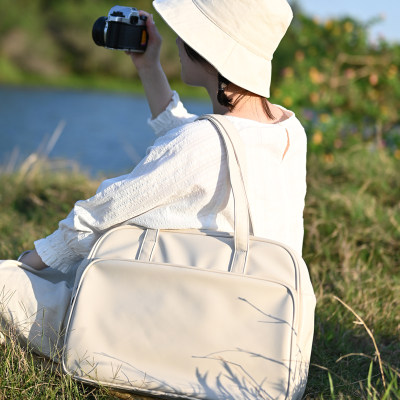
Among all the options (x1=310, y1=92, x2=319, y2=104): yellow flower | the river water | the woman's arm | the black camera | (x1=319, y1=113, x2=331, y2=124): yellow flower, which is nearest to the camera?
the black camera

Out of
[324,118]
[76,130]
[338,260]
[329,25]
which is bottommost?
[76,130]

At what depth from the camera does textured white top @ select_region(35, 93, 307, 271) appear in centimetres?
157

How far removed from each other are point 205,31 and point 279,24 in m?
0.21

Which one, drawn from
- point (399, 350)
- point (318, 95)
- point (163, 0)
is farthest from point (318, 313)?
point (318, 95)

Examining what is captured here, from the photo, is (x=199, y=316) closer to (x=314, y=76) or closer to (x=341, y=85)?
(x=314, y=76)

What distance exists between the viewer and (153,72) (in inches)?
87.0

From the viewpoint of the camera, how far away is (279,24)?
1712mm

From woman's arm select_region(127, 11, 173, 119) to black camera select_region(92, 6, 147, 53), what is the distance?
6 centimetres

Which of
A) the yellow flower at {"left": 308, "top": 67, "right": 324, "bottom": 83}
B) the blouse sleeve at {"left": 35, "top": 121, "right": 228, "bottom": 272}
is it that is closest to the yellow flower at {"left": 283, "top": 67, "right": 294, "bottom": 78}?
the yellow flower at {"left": 308, "top": 67, "right": 324, "bottom": 83}

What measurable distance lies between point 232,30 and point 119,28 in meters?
0.52

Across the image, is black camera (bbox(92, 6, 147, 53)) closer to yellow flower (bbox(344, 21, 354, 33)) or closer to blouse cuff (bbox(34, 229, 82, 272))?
blouse cuff (bbox(34, 229, 82, 272))

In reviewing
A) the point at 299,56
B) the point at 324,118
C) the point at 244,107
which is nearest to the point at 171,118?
the point at 244,107

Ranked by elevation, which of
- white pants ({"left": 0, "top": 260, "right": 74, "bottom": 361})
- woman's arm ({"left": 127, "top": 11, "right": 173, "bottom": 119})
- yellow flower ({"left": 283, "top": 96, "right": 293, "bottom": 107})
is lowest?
yellow flower ({"left": 283, "top": 96, "right": 293, "bottom": 107})

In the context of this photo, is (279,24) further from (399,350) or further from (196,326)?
(399,350)
